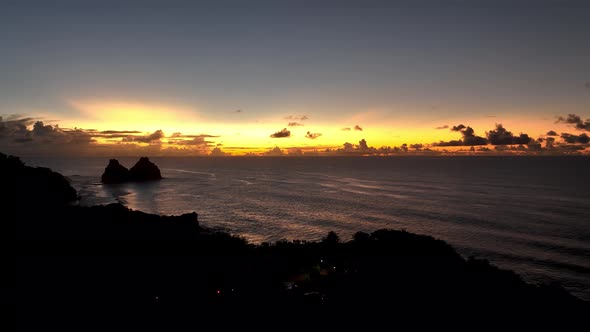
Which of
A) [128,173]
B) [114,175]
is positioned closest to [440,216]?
[114,175]

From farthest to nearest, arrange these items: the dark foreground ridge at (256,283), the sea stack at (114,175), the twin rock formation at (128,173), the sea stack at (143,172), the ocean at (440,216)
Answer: the sea stack at (143,172) < the twin rock formation at (128,173) < the sea stack at (114,175) < the ocean at (440,216) < the dark foreground ridge at (256,283)

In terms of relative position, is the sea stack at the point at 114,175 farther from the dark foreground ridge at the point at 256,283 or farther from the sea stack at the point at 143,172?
the dark foreground ridge at the point at 256,283

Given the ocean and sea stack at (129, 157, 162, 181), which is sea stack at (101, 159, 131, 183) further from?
Answer: the ocean

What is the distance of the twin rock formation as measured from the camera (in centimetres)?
17538

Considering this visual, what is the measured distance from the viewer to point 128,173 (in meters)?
186

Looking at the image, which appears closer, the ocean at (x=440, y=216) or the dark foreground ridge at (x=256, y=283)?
the dark foreground ridge at (x=256, y=283)

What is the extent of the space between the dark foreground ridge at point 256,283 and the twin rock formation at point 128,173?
12802 cm

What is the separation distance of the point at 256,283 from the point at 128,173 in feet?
560

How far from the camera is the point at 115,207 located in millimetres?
72188

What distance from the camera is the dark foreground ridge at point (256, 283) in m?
30.9

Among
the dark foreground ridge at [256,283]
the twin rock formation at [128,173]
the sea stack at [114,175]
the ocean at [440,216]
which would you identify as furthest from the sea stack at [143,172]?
A: the dark foreground ridge at [256,283]

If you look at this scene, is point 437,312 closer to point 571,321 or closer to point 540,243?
point 571,321

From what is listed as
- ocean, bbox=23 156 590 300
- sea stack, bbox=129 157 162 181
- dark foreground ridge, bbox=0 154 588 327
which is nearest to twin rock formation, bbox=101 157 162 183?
sea stack, bbox=129 157 162 181

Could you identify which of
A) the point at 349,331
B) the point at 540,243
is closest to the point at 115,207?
the point at 349,331
